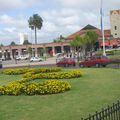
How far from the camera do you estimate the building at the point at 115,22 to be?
126 m

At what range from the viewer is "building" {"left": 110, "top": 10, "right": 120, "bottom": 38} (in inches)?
4946

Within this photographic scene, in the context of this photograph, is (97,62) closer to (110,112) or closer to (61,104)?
(61,104)

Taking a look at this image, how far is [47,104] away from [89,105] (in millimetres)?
1676

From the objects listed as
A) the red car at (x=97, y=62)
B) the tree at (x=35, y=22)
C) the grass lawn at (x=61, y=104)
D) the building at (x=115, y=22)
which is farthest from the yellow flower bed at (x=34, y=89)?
the tree at (x=35, y=22)

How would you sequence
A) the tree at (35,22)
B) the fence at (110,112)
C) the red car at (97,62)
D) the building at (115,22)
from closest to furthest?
the fence at (110,112) < the red car at (97,62) < the building at (115,22) < the tree at (35,22)

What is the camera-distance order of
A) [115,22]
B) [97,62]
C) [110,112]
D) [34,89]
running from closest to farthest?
1. [110,112]
2. [34,89]
3. [97,62]
4. [115,22]

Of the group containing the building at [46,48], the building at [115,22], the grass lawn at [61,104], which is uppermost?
the building at [115,22]

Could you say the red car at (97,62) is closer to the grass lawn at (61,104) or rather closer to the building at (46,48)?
the grass lawn at (61,104)

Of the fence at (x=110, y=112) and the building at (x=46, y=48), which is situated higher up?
the building at (x=46, y=48)

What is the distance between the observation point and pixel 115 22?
126938 millimetres

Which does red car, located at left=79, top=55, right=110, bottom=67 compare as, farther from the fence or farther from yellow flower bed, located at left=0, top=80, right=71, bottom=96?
the fence

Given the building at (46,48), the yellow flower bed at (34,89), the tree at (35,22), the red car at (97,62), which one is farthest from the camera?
the tree at (35,22)

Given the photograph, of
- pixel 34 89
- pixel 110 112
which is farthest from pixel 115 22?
pixel 110 112

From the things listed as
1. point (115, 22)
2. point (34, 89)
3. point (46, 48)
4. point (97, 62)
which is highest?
point (115, 22)
